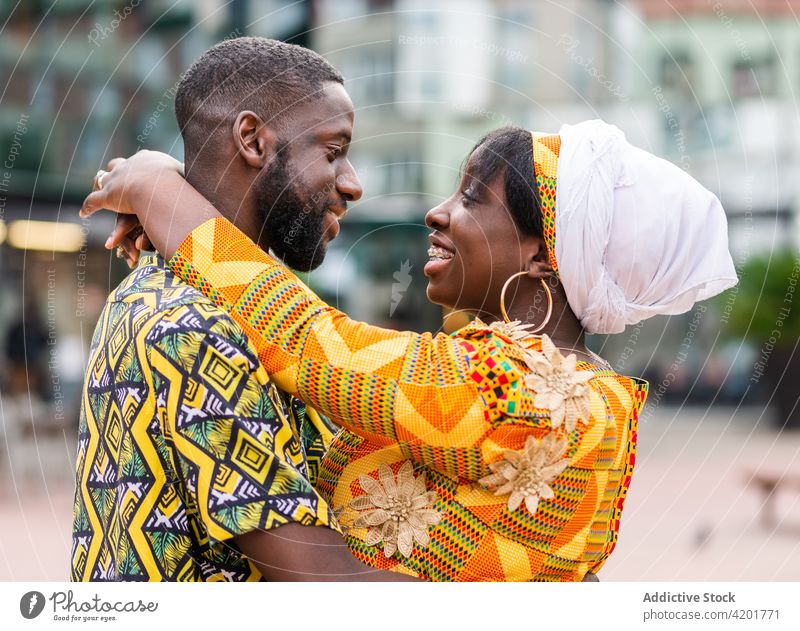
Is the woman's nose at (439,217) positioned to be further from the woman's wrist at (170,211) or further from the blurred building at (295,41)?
the blurred building at (295,41)

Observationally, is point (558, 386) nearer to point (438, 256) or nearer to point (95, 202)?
point (438, 256)

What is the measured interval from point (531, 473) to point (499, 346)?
1.14 ft

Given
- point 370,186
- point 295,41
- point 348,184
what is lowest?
point 370,186

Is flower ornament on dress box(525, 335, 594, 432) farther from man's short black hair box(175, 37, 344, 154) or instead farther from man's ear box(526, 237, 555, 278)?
man's short black hair box(175, 37, 344, 154)

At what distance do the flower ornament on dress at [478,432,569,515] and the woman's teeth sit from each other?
0.72 metres

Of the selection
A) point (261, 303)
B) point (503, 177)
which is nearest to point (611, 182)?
point (503, 177)

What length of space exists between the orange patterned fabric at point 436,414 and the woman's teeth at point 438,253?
375mm

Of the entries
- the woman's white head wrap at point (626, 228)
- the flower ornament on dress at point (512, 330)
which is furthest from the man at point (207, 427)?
the woman's white head wrap at point (626, 228)

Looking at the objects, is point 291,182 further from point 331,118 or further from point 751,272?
point 751,272

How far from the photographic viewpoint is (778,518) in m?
11.7

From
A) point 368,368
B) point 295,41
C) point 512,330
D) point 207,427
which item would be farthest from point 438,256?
point 295,41

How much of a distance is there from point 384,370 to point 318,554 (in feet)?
1.52

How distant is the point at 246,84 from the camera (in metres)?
2.81

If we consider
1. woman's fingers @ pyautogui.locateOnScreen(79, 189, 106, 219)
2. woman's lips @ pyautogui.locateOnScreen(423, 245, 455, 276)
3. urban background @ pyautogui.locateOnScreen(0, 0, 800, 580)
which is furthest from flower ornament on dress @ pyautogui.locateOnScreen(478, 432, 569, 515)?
urban background @ pyautogui.locateOnScreen(0, 0, 800, 580)
